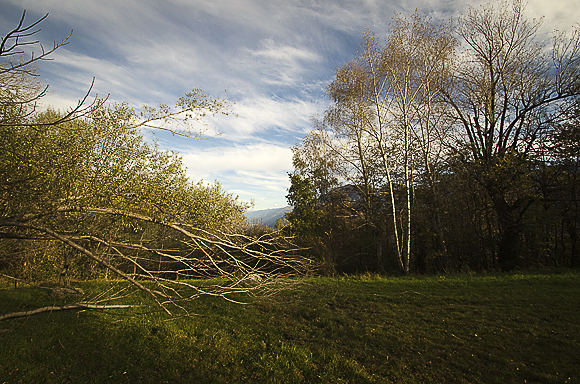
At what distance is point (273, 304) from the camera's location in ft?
24.2

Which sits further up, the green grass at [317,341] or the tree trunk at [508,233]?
the tree trunk at [508,233]

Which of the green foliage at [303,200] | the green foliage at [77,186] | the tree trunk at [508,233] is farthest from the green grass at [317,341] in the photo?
the green foliage at [303,200]

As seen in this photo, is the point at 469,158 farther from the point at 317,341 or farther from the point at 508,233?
the point at 317,341

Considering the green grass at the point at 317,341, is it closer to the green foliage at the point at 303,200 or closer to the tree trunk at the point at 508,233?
the tree trunk at the point at 508,233

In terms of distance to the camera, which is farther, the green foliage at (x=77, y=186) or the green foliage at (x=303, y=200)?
the green foliage at (x=303, y=200)

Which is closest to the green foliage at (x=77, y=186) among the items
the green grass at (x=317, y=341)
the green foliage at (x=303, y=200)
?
the green grass at (x=317, y=341)

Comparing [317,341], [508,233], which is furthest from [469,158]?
[317,341]

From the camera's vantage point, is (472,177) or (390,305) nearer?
(390,305)

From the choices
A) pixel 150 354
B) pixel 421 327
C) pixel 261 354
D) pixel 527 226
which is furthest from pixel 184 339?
pixel 527 226

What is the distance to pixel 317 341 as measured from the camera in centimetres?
508

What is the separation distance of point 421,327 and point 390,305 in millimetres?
1542

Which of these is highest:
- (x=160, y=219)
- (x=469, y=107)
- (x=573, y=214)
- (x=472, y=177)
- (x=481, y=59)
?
(x=481, y=59)

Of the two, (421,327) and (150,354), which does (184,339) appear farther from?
(421,327)

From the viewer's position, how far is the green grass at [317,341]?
395cm
